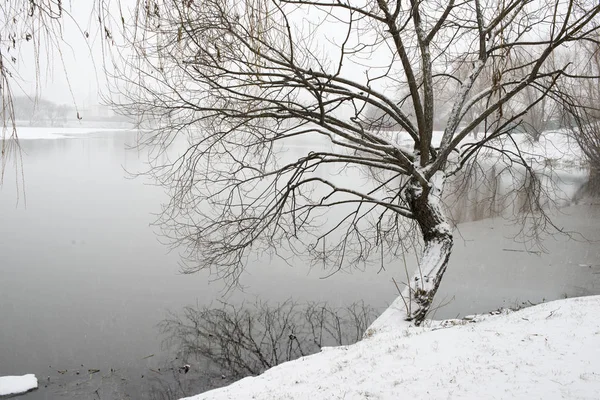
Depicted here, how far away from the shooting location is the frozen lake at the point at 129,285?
701cm

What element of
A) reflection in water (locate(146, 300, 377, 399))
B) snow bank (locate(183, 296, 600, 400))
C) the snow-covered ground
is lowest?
reflection in water (locate(146, 300, 377, 399))

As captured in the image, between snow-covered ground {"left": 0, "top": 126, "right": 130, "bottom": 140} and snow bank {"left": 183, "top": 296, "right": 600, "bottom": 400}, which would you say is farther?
snow-covered ground {"left": 0, "top": 126, "right": 130, "bottom": 140}

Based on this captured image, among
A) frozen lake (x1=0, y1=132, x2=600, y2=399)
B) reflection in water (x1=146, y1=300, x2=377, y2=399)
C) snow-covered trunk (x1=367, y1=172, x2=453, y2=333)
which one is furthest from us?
frozen lake (x1=0, y1=132, x2=600, y2=399)

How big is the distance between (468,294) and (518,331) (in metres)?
5.23

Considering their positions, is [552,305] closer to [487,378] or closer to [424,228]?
[424,228]

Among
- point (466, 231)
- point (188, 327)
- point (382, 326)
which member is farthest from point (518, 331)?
point (466, 231)

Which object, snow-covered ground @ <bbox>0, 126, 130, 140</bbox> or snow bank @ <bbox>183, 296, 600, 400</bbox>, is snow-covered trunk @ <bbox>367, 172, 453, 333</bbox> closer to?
snow bank @ <bbox>183, 296, 600, 400</bbox>

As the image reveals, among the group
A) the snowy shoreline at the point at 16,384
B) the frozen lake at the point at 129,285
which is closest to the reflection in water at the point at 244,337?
the frozen lake at the point at 129,285

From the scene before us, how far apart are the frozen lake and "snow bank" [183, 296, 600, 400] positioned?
2.62 meters

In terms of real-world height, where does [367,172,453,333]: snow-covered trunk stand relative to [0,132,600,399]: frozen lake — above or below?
above

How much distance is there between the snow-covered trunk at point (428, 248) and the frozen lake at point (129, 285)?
2.35 metres

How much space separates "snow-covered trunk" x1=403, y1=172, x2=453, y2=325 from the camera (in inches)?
256

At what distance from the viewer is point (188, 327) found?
819 centimetres

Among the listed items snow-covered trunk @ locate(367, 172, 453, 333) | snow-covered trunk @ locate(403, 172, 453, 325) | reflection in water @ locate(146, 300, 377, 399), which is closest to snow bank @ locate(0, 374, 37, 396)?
reflection in water @ locate(146, 300, 377, 399)
